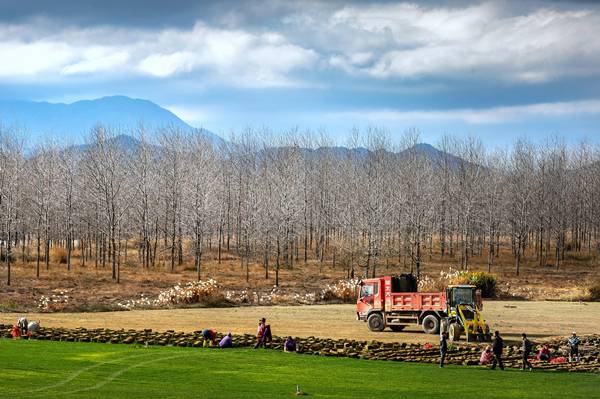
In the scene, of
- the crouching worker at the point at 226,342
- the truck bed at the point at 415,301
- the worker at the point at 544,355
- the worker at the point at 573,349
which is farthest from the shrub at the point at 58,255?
the worker at the point at 573,349

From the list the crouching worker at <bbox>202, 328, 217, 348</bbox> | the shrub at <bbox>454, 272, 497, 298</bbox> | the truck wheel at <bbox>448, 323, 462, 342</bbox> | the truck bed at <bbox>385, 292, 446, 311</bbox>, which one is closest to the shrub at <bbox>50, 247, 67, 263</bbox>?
the shrub at <bbox>454, 272, 497, 298</bbox>

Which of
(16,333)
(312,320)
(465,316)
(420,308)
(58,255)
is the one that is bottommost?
(312,320)

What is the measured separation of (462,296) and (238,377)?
15.7 metres

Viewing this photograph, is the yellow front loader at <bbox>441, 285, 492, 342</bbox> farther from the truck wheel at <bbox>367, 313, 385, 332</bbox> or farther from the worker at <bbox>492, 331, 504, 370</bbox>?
the worker at <bbox>492, 331, 504, 370</bbox>

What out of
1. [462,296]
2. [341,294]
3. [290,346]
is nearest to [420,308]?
[462,296]

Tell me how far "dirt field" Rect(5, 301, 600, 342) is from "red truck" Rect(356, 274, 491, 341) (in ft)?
2.30

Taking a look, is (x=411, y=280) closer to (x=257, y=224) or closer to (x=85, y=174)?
(x=257, y=224)

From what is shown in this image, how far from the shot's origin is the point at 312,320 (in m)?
43.8

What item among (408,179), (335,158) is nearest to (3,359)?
(408,179)

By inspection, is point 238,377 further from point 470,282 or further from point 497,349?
point 470,282

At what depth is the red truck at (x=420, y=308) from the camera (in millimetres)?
36000

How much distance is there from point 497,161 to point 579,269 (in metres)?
34.1

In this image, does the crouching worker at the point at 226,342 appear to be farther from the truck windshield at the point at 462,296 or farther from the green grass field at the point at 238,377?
the truck windshield at the point at 462,296

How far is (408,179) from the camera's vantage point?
316 feet
